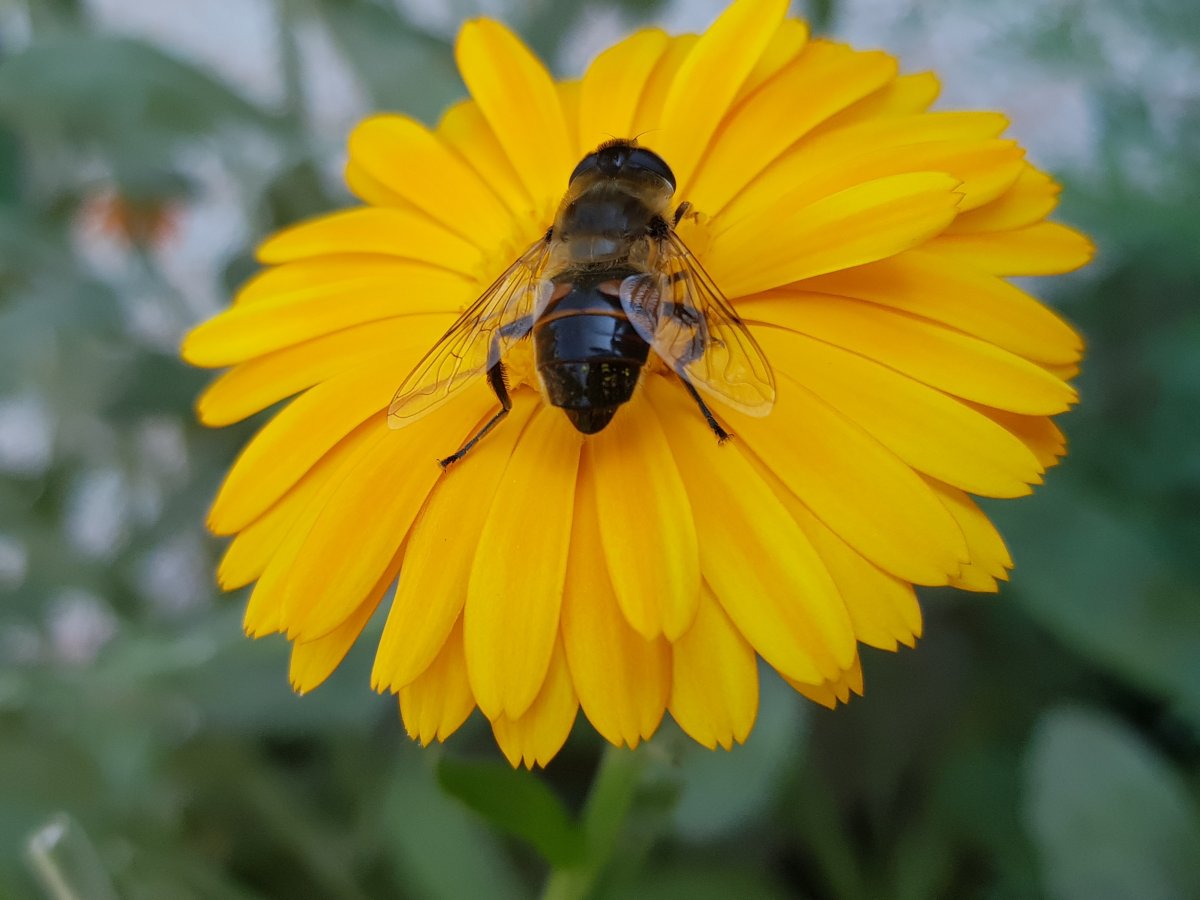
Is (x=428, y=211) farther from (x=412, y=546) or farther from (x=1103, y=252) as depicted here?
(x=1103, y=252)

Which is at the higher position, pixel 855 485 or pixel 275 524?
pixel 275 524

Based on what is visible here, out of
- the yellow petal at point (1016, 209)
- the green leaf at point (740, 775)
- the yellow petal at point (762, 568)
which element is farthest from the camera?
the green leaf at point (740, 775)

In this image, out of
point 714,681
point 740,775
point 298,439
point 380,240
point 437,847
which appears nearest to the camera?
point 714,681

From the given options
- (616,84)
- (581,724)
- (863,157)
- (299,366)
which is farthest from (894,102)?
(581,724)

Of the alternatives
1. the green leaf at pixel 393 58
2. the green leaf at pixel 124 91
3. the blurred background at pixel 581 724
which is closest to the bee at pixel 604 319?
the blurred background at pixel 581 724

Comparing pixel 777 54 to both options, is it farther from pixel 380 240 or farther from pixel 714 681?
pixel 714 681

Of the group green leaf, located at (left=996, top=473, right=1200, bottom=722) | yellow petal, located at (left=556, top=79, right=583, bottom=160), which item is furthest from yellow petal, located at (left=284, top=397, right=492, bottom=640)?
green leaf, located at (left=996, top=473, right=1200, bottom=722)

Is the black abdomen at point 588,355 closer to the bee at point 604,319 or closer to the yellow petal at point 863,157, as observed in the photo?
the bee at point 604,319
